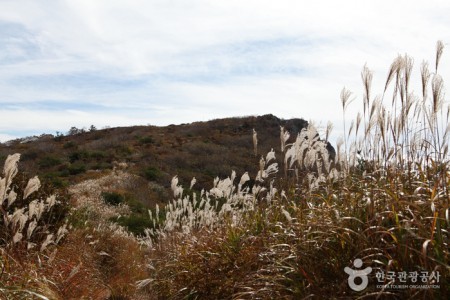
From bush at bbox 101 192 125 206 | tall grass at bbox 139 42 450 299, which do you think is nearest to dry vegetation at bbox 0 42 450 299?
tall grass at bbox 139 42 450 299

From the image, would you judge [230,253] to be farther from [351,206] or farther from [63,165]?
[63,165]

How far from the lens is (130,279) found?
6.83 meters

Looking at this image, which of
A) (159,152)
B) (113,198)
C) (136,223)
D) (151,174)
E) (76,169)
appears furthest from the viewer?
(159,152)

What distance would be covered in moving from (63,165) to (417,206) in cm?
2202

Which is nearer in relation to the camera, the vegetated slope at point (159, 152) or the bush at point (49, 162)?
the vegetated slope at point (159, 152)

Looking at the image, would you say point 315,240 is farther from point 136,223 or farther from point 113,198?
point 113,198

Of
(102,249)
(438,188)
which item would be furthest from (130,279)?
(438,188)

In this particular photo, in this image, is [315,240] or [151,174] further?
[151,174]

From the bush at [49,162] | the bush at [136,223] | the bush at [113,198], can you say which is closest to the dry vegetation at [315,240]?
the bush at [136,223]

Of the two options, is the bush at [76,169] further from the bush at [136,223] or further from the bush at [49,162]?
the bush at [136,223]

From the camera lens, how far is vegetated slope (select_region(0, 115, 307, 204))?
72.5 feet

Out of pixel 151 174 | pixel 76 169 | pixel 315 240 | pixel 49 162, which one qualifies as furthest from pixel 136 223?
pixel 49 162

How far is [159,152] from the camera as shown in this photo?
27984mm

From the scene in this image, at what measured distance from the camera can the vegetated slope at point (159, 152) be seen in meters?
22.1
